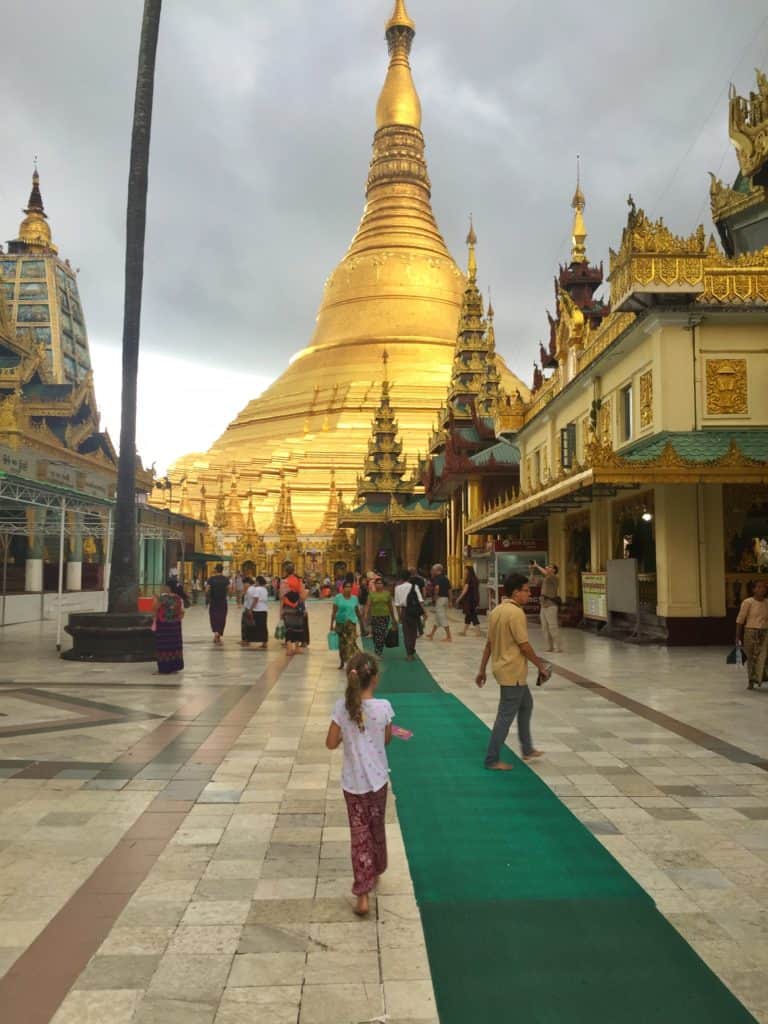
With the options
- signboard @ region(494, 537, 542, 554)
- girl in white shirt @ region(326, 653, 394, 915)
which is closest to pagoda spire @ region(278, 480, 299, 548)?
signboard @ region(494, 537, 542, 554)

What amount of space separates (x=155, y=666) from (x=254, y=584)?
3998 mm

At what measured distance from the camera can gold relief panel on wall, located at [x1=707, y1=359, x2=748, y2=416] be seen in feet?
54.4

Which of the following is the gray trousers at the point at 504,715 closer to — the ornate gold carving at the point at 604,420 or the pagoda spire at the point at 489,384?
the ornate gold carving at the point at 604,420

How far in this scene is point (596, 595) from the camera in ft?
62.3

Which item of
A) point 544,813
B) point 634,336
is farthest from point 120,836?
point 634,336

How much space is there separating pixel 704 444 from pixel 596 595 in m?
4.24

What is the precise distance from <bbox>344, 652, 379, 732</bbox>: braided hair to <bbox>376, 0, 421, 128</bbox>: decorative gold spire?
207ft

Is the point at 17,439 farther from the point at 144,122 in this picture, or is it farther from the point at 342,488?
the point at 342,488

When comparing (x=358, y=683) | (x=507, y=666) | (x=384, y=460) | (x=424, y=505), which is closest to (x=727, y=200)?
(x=507, y=666)

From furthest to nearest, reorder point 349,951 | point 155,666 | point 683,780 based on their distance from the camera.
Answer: point 155,666, point 683,780, point 349,951

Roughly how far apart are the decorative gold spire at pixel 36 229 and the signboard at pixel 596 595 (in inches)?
1827

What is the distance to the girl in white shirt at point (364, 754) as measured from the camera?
4551 millimetres

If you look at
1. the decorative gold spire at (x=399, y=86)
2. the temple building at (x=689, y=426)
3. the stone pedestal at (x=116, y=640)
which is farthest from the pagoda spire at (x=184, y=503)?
the stone pedestal at (x=116, y=640)

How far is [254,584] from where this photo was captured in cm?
1777
